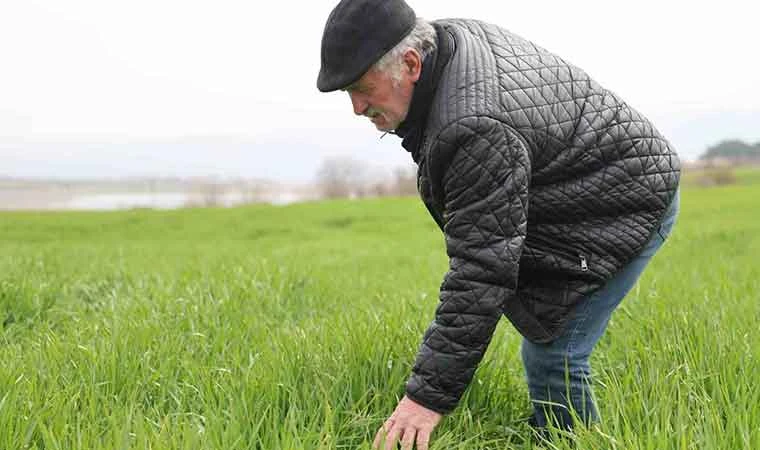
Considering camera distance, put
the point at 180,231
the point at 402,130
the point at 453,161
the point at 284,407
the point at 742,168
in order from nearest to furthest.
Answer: the point at 453,161 < the point at 402,130 < the point at 284,407 < the point at 180,231 < the point at 742,168

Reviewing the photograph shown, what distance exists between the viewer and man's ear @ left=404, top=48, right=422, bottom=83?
204 cm

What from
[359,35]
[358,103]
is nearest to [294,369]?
[358,103]

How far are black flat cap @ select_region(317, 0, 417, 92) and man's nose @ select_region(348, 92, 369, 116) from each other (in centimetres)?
10

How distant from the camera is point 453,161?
79.6 inches

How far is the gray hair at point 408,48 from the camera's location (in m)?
2.02

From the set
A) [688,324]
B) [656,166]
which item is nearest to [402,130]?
[656,166]

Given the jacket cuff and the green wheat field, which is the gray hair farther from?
the green wheat field

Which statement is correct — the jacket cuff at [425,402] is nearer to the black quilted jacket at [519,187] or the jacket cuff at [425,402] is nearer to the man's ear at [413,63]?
the black quilted jacket at [519,187]

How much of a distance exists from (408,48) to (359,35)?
0.50 feet

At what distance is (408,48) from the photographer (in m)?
2.03

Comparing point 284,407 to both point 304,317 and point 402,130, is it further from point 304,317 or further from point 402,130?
point 304,317

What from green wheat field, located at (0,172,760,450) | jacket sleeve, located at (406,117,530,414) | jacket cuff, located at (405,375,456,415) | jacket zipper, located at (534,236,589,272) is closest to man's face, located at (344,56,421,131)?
jacket sleeve, located at (406,117,530,414)

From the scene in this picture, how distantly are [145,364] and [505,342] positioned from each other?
5.49ft

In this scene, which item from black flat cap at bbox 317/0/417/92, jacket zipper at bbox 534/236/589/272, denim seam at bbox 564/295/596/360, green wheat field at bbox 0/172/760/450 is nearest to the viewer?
black flat cap at bbox 317/0/417/92
